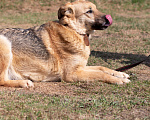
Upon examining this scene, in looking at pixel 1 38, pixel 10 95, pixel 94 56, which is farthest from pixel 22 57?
pixel 94 56

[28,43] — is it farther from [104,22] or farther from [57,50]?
[104,22]

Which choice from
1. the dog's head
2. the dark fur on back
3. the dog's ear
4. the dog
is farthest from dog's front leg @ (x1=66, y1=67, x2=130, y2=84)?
the dog's ear

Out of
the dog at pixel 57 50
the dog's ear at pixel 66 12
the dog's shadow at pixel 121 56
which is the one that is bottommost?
the dog's shadow at pixel 121 56

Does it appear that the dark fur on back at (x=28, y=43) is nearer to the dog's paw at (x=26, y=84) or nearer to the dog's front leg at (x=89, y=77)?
the dog's paw at (x=26, y=84)

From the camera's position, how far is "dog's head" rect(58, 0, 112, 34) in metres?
4.62

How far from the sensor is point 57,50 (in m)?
4.62

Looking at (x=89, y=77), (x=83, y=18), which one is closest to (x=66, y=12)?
(x=83, y=18)

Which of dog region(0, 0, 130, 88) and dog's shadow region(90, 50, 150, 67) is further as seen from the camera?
dog's shadow region(90, 50, 150, 67)

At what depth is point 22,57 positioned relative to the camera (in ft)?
14.7

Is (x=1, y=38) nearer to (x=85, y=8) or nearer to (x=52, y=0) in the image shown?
(x=85, y=8)

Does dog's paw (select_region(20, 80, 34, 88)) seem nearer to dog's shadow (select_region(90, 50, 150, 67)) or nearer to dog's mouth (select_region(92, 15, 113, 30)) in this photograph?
dog's mouth (select_region(92, 15, 113, 30))

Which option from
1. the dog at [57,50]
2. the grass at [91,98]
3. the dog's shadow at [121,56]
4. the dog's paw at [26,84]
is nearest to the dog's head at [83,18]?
the dog at [57,50]

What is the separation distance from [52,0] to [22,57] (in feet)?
48.3

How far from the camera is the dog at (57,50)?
451cm
